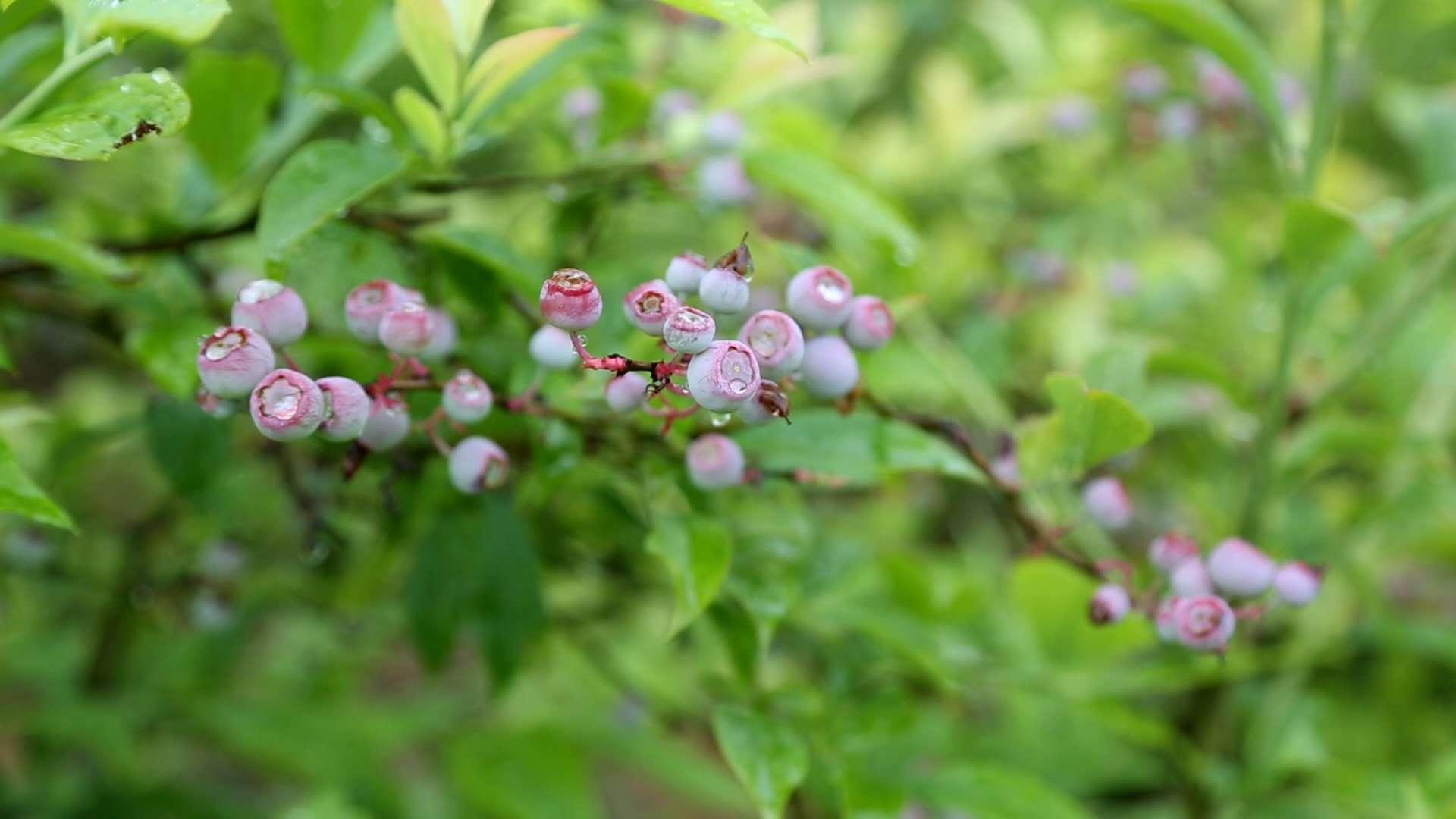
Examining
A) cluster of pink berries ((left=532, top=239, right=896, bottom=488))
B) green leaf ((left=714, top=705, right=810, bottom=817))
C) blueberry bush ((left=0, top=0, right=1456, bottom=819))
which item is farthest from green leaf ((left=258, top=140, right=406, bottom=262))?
green leaf ((left=714, top=705, right=810, bottom=817))

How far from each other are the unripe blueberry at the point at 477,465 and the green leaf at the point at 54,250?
182 mm

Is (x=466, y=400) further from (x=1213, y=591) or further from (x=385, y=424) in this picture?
(x=1213, y=591)

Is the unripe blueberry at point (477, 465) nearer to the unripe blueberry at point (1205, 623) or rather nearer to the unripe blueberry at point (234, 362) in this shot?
the unripe blueberry at point (234, 362)

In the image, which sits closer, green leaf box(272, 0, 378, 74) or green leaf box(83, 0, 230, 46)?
green leaf box(83, 0, 230, 46)

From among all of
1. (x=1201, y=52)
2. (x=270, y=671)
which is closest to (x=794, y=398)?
(x=270, y=671)

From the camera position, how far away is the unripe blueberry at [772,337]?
49 cm

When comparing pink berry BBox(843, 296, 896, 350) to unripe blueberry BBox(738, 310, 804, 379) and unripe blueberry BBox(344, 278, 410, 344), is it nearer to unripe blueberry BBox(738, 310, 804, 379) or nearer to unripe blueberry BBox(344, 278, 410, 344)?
unripe blueberry BBox(738, 310, 804, 379)

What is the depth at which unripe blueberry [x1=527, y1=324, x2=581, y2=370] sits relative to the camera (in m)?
0.56

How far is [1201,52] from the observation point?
1396 mm

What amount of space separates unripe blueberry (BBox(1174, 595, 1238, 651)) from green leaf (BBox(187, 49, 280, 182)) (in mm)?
581

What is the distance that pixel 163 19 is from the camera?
0.42 m

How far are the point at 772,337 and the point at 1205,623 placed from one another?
265 millimetres

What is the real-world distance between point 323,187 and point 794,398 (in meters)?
0.33

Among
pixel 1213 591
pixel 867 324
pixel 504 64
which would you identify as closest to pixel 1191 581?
pixel 1213 591
